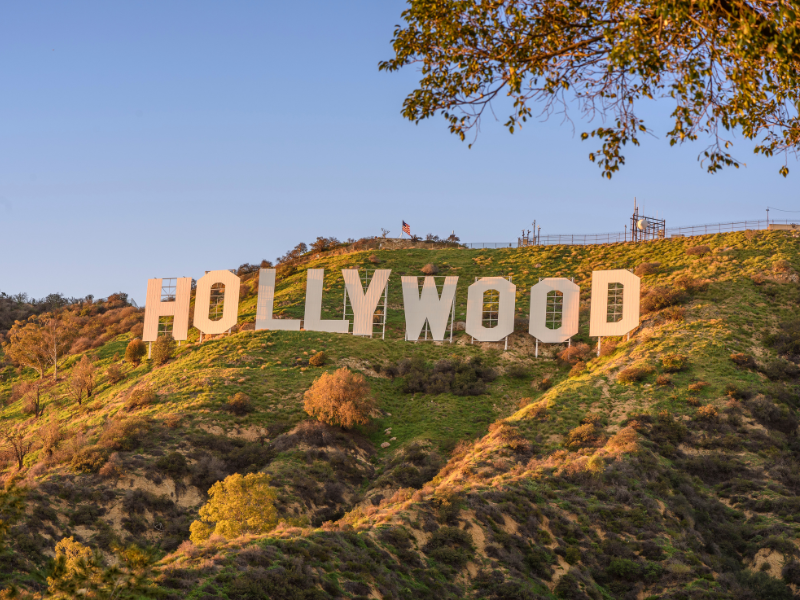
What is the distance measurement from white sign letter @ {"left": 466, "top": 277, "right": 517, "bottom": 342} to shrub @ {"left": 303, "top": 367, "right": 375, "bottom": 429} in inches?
571

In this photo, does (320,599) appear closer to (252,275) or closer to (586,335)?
(586,335)

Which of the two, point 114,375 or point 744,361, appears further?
point 114,375

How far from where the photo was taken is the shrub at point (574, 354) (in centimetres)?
Result: 5688

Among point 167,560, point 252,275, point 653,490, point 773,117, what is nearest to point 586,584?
point 653,490

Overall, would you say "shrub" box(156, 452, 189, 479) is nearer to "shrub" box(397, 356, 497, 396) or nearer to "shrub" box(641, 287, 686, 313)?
"shrub" box(397, 356, 497, 396)

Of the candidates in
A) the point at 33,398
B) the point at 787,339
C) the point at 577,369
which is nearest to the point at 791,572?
the point at 577,369

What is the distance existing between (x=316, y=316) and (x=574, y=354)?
21.8 metres

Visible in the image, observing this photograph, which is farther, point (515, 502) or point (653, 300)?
point (653, 300)

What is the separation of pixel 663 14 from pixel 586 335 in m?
53.0

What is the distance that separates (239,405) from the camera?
4825 cm

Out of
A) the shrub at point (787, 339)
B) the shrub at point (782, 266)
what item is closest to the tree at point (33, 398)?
the shrub at point (787, 339)

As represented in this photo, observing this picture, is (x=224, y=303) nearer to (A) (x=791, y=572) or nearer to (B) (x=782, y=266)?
(A) (x=791, y=572)

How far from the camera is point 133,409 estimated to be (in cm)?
4959

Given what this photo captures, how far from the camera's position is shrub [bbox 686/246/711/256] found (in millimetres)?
73062
